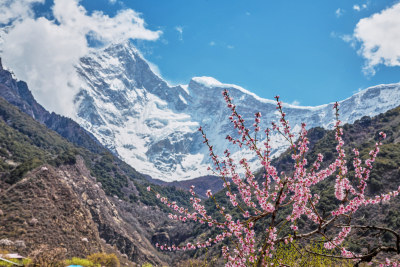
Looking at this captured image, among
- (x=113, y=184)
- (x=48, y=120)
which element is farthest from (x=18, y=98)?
(x=113, y=184)

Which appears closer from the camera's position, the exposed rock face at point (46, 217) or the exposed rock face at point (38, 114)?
the exposed rock face at point (46, 217)

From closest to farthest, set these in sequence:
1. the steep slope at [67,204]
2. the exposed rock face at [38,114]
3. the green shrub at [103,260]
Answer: the green shrub at [103,260], the steep slope at [67,204], the exposed rock face at [38,114]

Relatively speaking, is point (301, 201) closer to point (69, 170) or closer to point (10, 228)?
point (10, 228)

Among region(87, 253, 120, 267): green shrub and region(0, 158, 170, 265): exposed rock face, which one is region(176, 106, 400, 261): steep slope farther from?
region(0, 158, 170, 265): exposed rock face

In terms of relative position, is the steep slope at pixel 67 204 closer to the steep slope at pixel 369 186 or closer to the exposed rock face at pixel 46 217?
the exposed rock face at pixel 46 217

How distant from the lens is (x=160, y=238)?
6366 centimetres

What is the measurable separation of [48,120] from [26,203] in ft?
555

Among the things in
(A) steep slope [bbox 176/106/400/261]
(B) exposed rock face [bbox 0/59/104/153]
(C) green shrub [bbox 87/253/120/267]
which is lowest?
(C) green shrub [bbox 87/253/120/267]

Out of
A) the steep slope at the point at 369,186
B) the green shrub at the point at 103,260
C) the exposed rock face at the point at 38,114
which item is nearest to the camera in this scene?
the green shrub at the point at 103,260

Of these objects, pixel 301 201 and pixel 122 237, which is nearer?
pixel 301 201

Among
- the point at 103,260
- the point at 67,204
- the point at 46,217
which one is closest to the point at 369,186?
the point at 103,260

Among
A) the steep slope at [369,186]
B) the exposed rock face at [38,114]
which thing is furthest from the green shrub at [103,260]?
the exposed rock face at [38,114]

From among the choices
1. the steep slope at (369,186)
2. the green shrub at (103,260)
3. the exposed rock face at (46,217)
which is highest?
the steep slope at (369,186)

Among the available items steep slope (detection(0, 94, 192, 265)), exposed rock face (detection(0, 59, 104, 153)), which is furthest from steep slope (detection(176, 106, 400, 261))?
exposed rock face (detection(0, 59, 104, 153))
